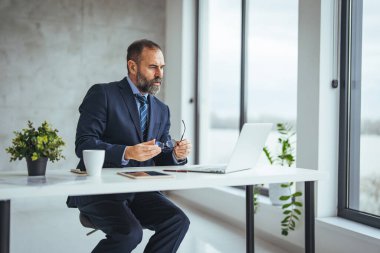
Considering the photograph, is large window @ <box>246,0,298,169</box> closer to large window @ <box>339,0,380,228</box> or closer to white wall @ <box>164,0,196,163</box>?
large window @ <box>339,0,380,228</box>

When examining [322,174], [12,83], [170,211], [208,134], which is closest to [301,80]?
[322,174]

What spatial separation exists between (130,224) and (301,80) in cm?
179

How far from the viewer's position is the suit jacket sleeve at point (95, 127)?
84.9 inches

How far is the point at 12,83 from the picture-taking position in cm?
507

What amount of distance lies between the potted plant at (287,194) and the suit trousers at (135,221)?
4.01ft

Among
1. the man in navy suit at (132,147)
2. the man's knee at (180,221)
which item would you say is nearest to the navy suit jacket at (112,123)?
the man in navy suit at (132,147)

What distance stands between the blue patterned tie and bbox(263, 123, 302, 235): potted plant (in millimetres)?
1274

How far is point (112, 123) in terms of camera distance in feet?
7.97

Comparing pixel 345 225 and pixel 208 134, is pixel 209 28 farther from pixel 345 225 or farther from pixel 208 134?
pixel 345 225

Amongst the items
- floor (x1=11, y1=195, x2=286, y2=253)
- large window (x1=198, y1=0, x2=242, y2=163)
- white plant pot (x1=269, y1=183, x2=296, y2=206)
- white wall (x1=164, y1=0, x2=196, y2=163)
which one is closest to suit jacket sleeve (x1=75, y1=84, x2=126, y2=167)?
floor (x1=11, y1=195, x2=286, y2=253)

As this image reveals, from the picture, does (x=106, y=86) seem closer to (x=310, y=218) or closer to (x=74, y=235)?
(x=310, y=218)

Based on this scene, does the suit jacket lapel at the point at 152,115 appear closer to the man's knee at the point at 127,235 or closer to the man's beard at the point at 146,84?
the man's beard at the point at 146,84

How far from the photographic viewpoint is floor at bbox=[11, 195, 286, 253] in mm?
3391

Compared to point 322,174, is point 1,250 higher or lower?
lower
